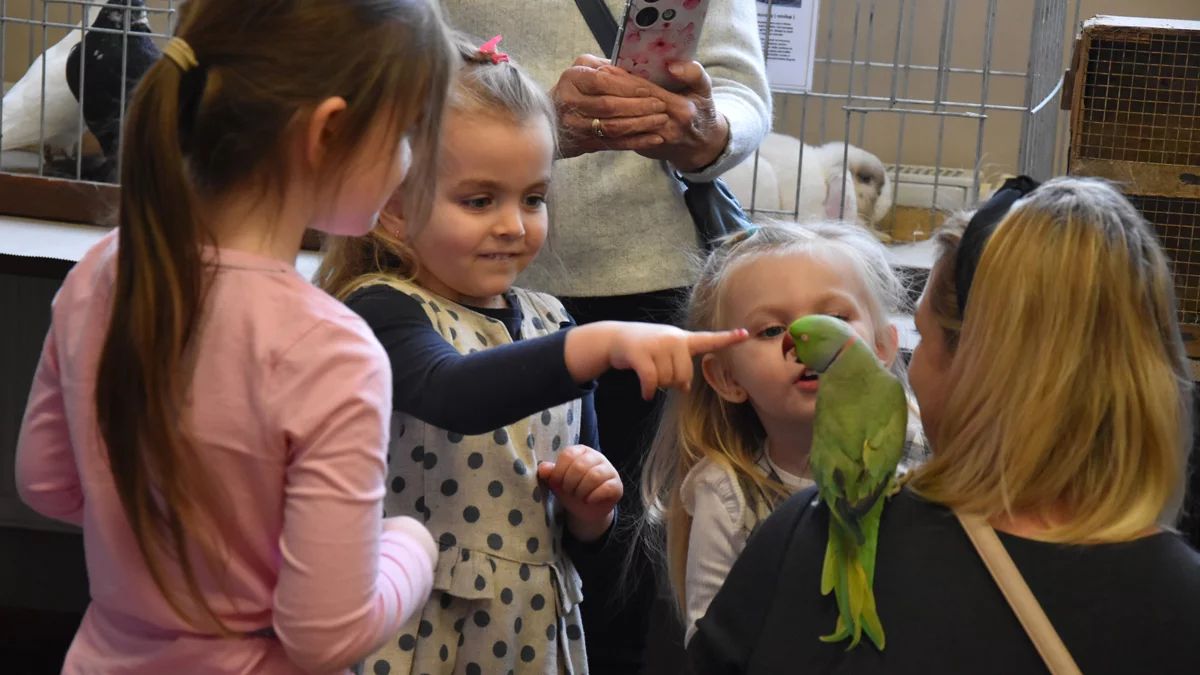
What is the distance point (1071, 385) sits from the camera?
853 mm

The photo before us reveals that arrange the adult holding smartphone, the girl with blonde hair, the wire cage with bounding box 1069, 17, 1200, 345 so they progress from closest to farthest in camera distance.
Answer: the girl with blonde hair, the adult holding smartphone, the wire cage with bounding box 1069, 17, 1200, 345

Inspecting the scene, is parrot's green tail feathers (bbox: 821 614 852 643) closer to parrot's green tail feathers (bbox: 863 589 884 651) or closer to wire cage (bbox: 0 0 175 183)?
parrot's green tail feathers (bbox: 863 589 884 651)

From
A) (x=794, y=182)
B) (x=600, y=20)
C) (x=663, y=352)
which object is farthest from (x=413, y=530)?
(x=794, y=182)

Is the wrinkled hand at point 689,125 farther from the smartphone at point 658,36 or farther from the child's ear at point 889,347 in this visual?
the child's ear at point 889,347

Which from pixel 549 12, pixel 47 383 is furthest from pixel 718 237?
pixel 47 383

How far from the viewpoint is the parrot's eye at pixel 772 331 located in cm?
127

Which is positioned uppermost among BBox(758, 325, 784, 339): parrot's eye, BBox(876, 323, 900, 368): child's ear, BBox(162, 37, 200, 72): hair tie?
BBox(162, 37, 200, 72): hair tie

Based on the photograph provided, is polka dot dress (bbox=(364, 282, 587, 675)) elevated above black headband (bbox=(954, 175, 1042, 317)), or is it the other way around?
black headband (bbox=(954, 175, 1042, 317))

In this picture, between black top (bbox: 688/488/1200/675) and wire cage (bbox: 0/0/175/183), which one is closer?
black top (bbox: 688/488/1200/675)

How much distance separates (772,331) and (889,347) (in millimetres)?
155

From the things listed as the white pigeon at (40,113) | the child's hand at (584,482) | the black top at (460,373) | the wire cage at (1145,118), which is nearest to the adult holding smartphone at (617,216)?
the child's hand at (584,482)

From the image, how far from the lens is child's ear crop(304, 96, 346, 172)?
0.77 meters

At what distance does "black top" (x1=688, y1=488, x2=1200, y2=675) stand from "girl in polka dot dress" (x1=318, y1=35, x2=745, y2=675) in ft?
0.96

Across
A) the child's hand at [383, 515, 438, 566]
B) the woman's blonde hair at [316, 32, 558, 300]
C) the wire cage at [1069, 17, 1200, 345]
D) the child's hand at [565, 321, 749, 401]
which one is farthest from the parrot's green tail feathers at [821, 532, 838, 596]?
the wire cage at [1069, 17, 1200, 345]
